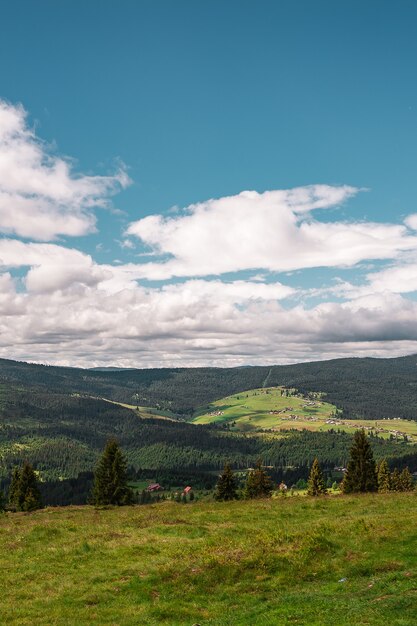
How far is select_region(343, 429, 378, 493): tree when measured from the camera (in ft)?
267

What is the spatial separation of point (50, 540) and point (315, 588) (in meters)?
22.2

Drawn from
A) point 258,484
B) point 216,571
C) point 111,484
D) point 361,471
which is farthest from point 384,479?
point 216,571

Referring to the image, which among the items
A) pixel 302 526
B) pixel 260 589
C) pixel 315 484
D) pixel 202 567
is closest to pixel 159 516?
pixel 302 526

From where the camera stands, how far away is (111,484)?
73.4 meters

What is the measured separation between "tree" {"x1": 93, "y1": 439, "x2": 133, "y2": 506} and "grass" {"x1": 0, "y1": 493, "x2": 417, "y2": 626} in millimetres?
32190

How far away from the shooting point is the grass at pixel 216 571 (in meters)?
20.9

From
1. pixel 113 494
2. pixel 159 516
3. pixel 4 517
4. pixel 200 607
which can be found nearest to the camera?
pixel 200 607

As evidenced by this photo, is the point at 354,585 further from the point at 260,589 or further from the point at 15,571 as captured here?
the point at 15,571

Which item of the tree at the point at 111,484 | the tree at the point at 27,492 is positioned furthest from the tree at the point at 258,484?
the tree at the point at 27,492

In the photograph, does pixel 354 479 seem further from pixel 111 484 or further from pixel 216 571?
pixel 216 571

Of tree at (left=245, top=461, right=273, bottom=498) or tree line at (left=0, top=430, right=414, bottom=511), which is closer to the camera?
tree line at (left=0, top=430, right=414, bottom=511)

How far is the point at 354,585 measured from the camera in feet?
76.6

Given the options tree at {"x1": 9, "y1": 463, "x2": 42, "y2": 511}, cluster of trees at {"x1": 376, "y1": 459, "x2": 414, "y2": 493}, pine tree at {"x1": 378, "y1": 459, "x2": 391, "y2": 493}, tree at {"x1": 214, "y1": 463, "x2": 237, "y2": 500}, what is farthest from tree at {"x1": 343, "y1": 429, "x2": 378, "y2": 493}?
tree at {"x1": 9, "y1": 463, "x2": 42, "y2": 511}

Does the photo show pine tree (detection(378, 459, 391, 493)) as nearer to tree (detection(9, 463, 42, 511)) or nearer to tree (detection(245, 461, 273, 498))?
tree (detection(245, 461, 273, 498))
